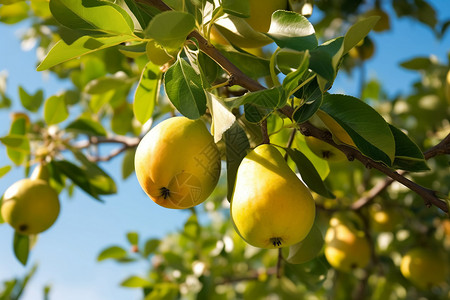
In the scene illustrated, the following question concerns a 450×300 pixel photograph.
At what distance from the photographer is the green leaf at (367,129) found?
906 mm

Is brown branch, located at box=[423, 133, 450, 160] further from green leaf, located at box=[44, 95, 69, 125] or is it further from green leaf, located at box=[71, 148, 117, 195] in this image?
green leaf, located at box=[44, 95, 69, 125]

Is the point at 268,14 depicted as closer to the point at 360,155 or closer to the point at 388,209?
the point at 360,155

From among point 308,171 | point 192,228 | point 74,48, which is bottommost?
point 192,228

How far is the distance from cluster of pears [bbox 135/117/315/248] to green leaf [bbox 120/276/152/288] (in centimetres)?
130

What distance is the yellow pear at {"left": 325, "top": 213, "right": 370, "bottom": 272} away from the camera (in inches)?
81.6

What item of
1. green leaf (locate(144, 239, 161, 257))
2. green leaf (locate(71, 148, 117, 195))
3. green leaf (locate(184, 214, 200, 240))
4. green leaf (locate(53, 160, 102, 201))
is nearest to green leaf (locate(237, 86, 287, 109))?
green leaf (locate(71, 148, 117, 195))

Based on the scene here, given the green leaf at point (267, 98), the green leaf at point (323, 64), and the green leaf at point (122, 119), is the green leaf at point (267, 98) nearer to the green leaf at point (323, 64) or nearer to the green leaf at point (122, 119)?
the green leaf at point (323, 64)

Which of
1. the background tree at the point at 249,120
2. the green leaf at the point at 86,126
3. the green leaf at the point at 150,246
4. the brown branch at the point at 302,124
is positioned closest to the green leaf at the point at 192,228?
the background tree at the point at 249,120

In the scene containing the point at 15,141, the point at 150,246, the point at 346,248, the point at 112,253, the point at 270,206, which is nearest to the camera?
the point at 270,206

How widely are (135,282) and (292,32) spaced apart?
1.71 m

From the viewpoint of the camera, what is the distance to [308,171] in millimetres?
1122

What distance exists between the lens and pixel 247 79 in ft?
3.32

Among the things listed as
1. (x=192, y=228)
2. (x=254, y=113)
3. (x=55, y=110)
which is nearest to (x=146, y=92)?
(x=254, y=113)

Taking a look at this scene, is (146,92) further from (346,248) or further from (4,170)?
(346,248)
